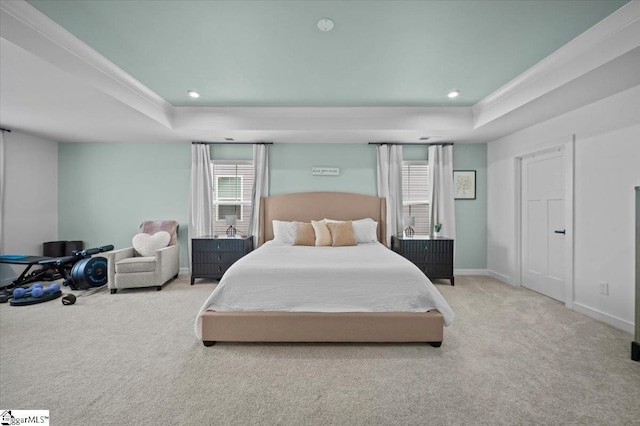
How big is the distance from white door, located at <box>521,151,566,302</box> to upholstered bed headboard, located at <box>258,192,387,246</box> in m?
2.15

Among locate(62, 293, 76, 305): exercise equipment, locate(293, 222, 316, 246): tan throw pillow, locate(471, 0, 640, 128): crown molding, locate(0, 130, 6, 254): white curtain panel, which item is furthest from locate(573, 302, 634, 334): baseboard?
locate(0, 130, 6, 254): white curtain panel

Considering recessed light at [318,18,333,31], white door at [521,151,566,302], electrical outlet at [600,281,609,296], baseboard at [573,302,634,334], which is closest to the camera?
recessed light at [318,18,333,31]

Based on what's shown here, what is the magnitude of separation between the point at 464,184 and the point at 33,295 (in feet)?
→ 21.9

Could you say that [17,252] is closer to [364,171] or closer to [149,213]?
[149,213]

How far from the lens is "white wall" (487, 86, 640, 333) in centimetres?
273

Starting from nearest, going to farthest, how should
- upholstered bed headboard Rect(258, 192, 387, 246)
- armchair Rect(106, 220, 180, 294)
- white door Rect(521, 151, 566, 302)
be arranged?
white door Rect(521, 151, 566, 302), armchair Rect(106, 220, 180, 294), upholstered bed headboard Rect(258, 192, 387, 246)

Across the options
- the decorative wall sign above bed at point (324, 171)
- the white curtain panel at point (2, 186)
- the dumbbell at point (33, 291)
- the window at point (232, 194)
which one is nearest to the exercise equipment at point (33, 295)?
the dumbbell at point (33, 291)

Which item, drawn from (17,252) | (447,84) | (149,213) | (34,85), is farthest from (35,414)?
(447,84)

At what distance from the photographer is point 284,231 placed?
175 inches

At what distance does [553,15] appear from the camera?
209cm

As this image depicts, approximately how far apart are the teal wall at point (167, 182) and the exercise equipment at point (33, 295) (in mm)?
1483

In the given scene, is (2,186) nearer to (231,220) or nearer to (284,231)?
(231,220)

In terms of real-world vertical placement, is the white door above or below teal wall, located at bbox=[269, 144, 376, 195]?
below

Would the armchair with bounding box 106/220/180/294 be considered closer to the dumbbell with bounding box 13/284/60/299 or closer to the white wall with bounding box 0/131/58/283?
the dumbbell with bounding box 13/284/60/299
